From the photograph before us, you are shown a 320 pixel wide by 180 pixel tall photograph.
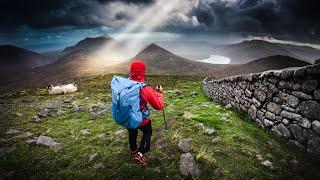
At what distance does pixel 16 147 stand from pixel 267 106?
29.0 feet

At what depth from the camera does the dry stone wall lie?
658 centimetres

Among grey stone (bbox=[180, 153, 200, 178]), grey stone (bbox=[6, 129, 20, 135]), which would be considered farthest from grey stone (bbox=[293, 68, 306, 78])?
grey stone (bbox=[6, 129, 20, 135])

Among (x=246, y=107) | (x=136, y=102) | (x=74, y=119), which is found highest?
(x=136, y=102)

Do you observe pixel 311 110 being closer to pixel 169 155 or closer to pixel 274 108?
pixel 274 108

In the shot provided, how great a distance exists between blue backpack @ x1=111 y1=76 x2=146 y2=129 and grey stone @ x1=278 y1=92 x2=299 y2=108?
4.48 meters

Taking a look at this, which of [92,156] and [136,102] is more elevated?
[136,102]

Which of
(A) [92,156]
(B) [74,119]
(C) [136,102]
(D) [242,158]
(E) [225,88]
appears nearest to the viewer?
(C) [136,102]

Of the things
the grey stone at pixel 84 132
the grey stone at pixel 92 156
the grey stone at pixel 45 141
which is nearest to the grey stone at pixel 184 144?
the grey stone at pixel 92 156

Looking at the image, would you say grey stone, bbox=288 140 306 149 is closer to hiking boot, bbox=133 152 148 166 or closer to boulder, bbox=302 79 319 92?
boulder, bbox=302 79 319 92

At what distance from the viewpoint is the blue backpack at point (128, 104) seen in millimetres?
6309

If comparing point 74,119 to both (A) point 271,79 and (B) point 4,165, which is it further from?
(A) point 271,79

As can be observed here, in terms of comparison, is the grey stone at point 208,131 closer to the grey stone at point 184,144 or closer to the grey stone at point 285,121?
the grey stone at point 184,144

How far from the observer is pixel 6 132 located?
34.2 ft

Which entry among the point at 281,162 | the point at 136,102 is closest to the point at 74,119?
the point at 136,102
